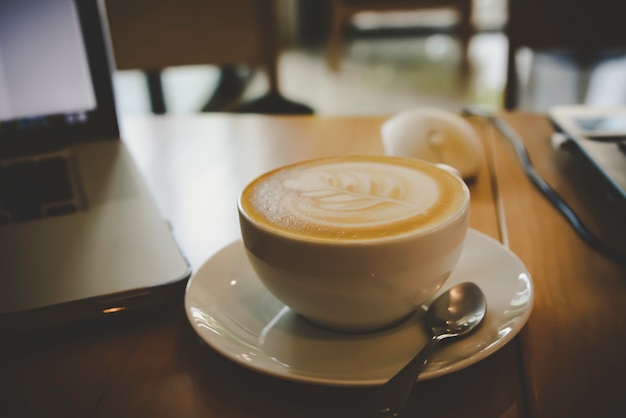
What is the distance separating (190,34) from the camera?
1351 mm

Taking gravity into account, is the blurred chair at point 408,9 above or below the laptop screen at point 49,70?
below

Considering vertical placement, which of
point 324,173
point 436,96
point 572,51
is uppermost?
point 324,173

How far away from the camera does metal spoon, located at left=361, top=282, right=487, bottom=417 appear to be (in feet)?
0.79

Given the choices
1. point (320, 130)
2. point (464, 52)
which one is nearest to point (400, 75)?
point (464, 52)

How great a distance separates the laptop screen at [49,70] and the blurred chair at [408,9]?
259cm

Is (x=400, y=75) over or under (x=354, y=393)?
under

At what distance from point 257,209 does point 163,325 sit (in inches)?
4.0

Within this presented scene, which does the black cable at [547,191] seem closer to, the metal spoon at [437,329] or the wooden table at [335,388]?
the wooden table at [335,388]

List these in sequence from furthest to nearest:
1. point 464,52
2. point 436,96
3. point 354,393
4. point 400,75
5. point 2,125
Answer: point 400,75, point 464,52, point 436,96, point 2,125, point 354,393

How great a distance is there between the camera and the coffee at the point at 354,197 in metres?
0.29

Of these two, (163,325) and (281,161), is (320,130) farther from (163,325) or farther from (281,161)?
(163,325)

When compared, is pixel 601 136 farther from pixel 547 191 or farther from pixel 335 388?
pixel 335 388

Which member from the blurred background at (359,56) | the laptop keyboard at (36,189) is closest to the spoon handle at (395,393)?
the laptop keyboard at (36,189)

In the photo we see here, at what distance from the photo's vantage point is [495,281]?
0.35 metres
